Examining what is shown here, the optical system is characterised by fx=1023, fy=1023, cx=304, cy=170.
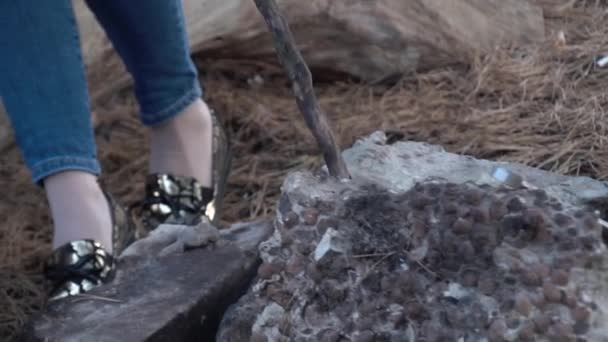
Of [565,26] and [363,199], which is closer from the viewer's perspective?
[363,199]

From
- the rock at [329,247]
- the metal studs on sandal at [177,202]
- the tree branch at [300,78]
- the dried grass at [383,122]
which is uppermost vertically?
the tree branch at [300,78]

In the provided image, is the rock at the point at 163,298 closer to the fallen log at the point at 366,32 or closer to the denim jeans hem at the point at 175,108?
the denim jeans hem at the point at 175,108

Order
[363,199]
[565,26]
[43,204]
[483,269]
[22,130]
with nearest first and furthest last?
[483,269] → [363,199] → [22,130] → [43,204] → [565,26]

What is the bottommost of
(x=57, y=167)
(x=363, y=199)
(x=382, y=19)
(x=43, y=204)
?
(x=43, y=204)

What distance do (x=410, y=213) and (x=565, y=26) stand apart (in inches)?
62.4

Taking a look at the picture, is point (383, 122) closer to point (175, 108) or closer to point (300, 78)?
point (175, 108)

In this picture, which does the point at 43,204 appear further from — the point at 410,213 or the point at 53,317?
the point at 410,213

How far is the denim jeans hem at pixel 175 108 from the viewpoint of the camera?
1828mm

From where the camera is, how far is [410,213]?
1.12 m

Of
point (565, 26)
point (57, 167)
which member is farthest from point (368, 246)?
point (565, 26)

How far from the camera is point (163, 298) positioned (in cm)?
137

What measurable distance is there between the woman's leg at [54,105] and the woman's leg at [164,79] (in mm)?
183

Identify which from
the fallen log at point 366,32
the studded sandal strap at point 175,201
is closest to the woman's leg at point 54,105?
the studded sandal strap at point 175,201

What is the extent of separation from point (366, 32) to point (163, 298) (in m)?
1.19
